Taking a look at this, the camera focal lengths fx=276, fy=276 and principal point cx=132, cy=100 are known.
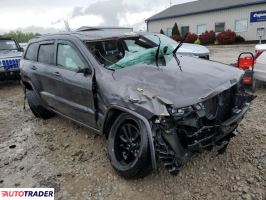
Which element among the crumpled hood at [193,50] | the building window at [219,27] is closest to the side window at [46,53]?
the crumpled hood at [193,50]

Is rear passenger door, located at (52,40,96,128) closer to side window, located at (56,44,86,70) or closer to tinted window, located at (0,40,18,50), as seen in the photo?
side window, located at (56,44,86,70)

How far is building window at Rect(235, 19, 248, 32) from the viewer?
24080 mm

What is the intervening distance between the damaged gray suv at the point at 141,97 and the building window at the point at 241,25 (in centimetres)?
2203

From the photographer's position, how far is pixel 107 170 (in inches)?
149

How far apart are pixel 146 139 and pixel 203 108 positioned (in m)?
0.73

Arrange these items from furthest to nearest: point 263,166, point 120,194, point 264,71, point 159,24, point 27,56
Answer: point 159,24 → point 264,71 → point 27,56 → point 263,166 → point 120,194

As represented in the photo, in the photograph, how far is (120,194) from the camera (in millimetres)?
3293

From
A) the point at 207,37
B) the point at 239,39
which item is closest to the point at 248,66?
the point at 239,39

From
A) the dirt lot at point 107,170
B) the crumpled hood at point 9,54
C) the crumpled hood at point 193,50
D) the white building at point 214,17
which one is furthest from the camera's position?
the white building at point 214,17

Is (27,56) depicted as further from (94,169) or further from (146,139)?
(146,139)

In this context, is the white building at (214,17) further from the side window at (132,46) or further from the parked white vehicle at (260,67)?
the side window at (132,46)

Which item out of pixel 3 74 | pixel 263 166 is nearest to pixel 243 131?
pixel 263 166

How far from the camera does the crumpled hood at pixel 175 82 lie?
3.08 m

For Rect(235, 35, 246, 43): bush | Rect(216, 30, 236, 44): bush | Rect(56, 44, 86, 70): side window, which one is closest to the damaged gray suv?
Rect(56, 44, 86, 70): side window
